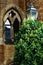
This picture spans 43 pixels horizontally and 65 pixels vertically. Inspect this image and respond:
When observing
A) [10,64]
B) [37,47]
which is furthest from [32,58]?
[10,64]

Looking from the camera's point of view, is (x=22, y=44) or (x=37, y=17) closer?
(x=22, y=44)

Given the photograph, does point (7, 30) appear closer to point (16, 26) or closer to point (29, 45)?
point (16, 26)

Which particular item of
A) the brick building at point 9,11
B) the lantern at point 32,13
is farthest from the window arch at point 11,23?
the lantern at point 32,13

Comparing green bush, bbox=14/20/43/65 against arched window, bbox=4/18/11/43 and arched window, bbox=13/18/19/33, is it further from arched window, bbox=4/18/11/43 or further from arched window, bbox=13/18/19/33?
arched window, bbox=13/18/19/33

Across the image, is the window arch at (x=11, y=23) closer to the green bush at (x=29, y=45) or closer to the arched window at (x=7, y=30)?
→ the arched window at (x=7, y=30)

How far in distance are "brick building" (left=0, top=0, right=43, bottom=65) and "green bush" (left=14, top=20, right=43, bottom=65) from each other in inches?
24.3

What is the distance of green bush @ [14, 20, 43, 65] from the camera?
29.6ft

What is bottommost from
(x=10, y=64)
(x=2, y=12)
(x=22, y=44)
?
(x=10, y=64)

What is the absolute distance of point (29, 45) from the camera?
30.1ft

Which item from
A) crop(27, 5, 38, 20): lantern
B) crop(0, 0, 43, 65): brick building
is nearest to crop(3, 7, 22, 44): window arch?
crop(0, 0, 43, 65): brick building

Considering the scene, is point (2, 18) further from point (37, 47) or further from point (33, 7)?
point (37, 47)

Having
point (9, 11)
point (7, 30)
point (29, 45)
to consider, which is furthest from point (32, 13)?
point (29, 45)

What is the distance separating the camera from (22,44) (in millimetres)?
9148

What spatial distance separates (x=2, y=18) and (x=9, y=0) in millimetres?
513
